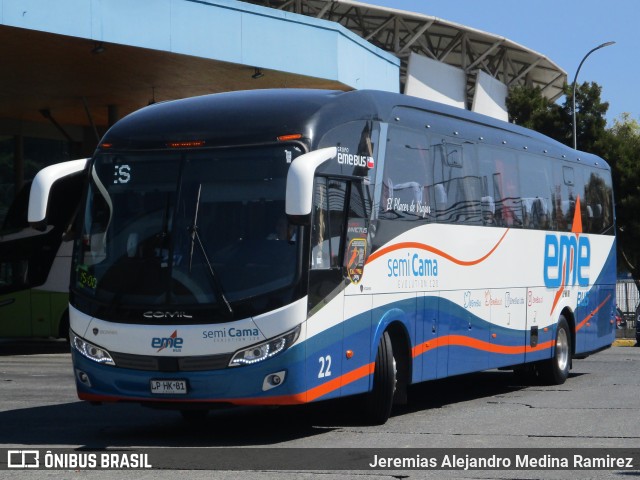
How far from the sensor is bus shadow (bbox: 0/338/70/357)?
28797 millimetres

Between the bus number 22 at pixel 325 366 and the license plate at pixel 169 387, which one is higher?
the bus number 22 at pixel 325 366

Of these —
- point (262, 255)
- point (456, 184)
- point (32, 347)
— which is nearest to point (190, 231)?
point (262, 255)

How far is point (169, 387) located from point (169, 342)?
0.40 meters

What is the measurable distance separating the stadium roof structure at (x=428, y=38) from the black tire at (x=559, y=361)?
39304 millimetres

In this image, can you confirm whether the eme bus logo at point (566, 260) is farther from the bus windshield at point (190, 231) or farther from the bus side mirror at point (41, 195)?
Result: the bus side mirror at point (41, 195)

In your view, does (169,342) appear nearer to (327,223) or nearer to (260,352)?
(260,352)

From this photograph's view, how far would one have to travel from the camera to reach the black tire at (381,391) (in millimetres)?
12195

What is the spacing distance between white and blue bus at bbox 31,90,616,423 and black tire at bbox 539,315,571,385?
4.64 meters

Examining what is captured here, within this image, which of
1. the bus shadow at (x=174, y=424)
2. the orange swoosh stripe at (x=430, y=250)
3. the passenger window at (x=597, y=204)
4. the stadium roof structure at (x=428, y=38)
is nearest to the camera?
the bus shadow at (x=174, y=424)

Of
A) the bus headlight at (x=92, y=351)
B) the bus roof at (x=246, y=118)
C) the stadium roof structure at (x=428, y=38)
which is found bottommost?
the bus headlight at (x=92, y=351)

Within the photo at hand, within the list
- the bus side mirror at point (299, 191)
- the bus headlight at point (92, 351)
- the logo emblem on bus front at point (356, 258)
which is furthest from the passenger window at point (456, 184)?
the bus headlight at point (92, 351)

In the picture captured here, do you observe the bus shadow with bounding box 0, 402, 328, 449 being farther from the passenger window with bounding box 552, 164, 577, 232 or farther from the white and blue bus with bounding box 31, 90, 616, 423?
the passenger window with bounding box 552, 164, 577, 232

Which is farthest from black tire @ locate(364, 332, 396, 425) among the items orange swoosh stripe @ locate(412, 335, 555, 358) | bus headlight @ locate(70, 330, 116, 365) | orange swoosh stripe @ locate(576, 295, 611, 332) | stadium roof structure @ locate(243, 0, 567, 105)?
stadium roof structure @ locate(243, 0, 567, 105)

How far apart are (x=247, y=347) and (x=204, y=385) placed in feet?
1.71
